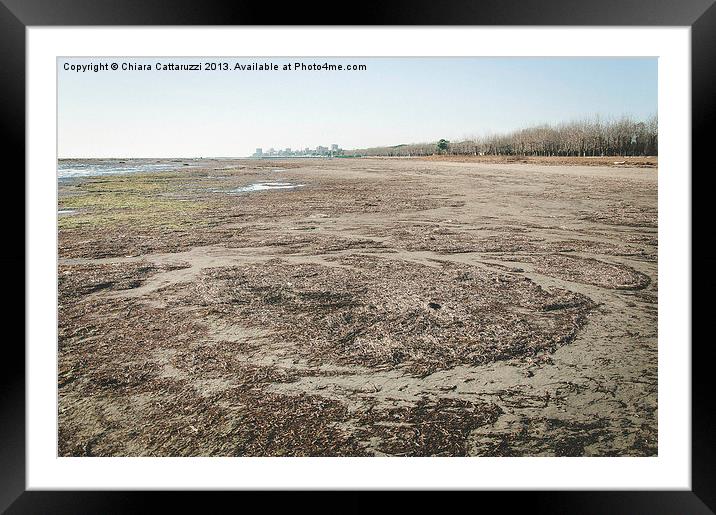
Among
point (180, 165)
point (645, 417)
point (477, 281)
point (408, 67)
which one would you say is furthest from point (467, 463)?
point (180, 165)

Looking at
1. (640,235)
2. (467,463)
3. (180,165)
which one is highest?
(180,165)

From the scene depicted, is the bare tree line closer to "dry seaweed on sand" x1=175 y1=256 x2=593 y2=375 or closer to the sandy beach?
the sandy beach

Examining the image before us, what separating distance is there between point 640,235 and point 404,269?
1.65 meters

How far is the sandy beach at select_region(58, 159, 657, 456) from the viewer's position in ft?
6.70

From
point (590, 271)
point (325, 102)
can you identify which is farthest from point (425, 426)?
point (325, 102)

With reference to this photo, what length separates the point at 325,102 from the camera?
134 inches

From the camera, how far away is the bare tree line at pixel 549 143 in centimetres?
351

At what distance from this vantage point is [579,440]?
6.66 ft

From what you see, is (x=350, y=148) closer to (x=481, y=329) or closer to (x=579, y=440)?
(x=481, y=329)

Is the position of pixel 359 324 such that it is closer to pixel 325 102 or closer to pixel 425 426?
pixel 425 426
